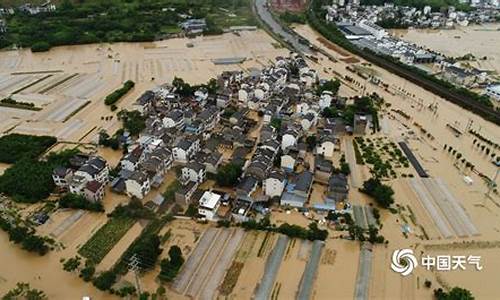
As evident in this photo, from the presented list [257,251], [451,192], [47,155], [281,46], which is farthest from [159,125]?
[281,46]

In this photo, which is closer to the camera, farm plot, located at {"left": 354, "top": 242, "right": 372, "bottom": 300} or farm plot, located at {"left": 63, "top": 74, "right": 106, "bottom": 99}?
farm plot, located at {"left": 354, "top": 242, "right": 372, "bottom": 300}

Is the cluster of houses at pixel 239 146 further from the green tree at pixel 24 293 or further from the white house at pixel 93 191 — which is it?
Result: the green tree at pixel 24 293

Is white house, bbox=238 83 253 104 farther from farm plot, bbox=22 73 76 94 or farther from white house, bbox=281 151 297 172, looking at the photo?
farm plot, bbox=22 73 76 94

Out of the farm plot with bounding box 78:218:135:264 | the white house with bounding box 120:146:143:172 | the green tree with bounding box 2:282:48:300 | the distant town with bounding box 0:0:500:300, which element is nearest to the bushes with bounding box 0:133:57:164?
the distant town with bounding box 0:0:500:300

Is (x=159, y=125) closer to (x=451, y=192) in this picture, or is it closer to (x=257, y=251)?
(x=257, y=251)

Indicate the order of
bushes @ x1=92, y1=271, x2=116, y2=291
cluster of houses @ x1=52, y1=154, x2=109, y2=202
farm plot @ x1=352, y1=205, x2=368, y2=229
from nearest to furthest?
1. bushes @ x1=92, y1=271, x2=116, y2=291
2. farm plot @ x1=352, y1=205, x2=368, y2=229
3. cluster of houses @ x1=52, y1=154, x2=109, y2=202

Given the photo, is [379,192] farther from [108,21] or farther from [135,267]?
[108,21]
